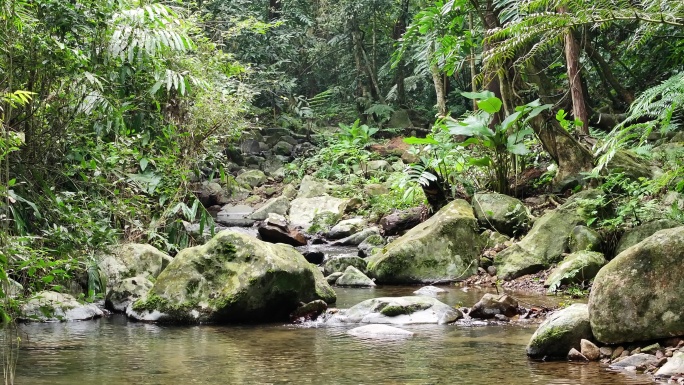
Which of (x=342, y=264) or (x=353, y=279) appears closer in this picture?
(x=353, y=279)

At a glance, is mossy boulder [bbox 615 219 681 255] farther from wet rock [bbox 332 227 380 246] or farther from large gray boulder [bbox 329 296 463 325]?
wet rock [bbox 332 227 380 246]

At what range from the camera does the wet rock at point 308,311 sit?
6641 millimetres

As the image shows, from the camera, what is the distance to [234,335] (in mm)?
5895

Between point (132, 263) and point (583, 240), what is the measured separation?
5.18 metres

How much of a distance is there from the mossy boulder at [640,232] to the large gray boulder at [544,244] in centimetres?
70

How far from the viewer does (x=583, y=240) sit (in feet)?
26.3

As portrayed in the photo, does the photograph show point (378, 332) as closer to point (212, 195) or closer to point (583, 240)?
point (583, 240)

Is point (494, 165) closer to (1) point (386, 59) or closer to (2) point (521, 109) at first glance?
(2) point (521, 109)

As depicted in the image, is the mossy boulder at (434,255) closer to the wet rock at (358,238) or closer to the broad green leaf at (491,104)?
the broad green leaf at (491,104)

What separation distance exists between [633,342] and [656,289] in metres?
0.39

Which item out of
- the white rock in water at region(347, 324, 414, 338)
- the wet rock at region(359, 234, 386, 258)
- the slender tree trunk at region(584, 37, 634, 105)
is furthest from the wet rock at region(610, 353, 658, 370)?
the slender tree trunk at region(584, 37, 634, 105)

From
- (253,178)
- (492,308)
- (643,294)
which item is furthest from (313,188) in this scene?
(643,294)

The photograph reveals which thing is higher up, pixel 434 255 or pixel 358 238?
pixel 358 238

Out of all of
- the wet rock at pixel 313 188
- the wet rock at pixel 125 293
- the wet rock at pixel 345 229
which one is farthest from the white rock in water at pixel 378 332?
the wet rock at pixel 313 188
